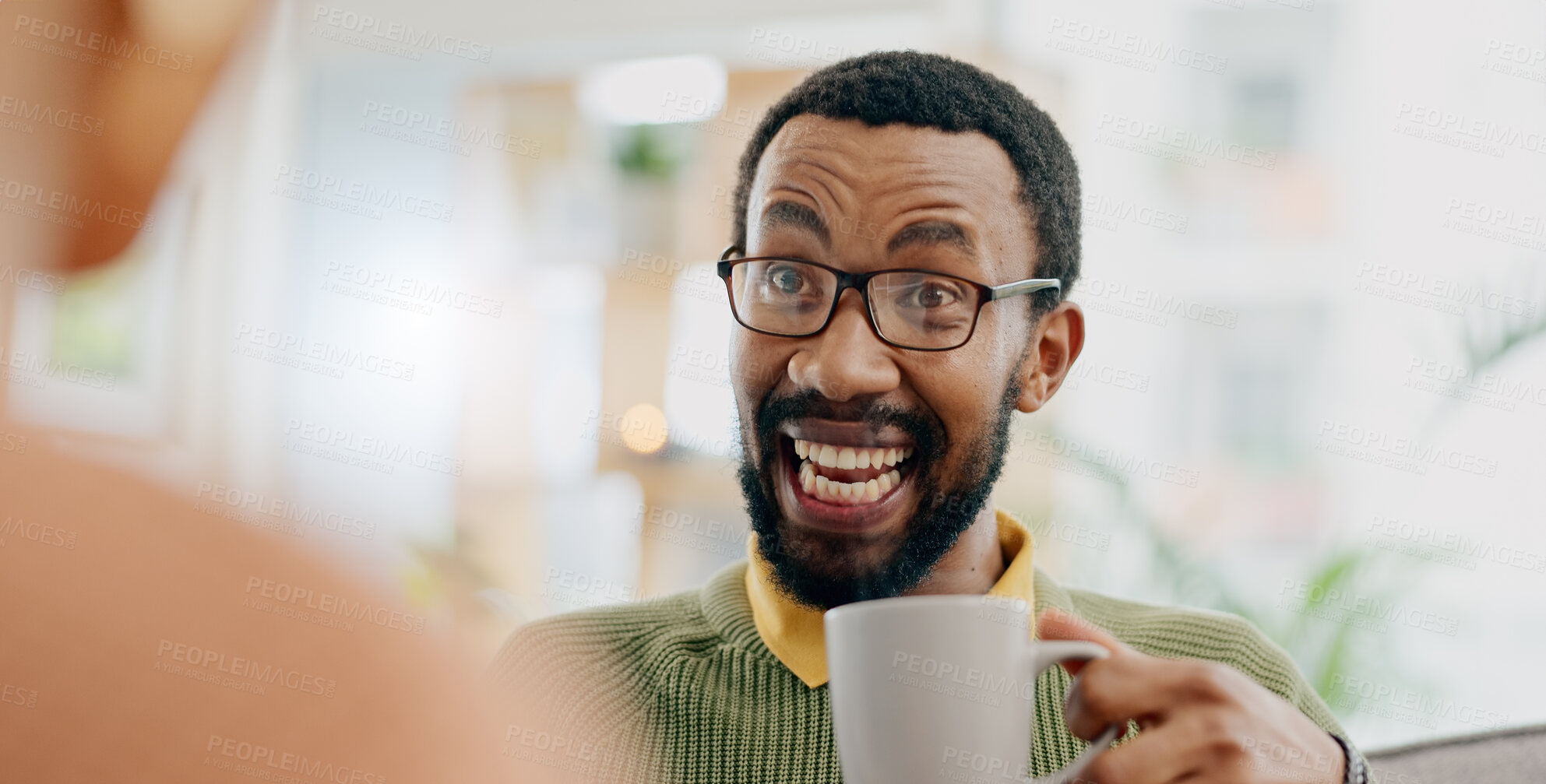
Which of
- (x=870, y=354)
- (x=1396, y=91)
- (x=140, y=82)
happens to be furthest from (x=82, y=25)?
(x=1396, y=91)

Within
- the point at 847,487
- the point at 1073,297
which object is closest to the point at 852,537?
Answer: the point at 847,487

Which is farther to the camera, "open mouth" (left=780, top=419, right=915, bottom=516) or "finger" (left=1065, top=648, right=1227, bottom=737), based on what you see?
"open mouth" (left=780, top=419, right=915, bottom=516)

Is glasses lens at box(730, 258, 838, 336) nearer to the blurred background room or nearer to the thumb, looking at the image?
the thumb

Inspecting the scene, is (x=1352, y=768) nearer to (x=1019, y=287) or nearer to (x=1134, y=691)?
Result: (x=1134, y=691)

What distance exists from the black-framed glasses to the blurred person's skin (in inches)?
28.1

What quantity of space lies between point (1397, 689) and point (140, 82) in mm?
2447

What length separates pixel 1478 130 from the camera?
228cm

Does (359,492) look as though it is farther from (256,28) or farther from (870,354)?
(256,28)

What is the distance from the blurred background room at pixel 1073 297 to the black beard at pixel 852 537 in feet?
1.99

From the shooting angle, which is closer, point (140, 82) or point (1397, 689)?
point (140, 82)

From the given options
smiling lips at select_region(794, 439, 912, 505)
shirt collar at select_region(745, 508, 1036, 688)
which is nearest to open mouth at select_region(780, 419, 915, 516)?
smiling lips at select_region(794, 439, 912, 505)

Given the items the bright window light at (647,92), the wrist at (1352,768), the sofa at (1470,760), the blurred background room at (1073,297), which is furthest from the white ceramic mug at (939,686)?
the bright window light at (647,92)

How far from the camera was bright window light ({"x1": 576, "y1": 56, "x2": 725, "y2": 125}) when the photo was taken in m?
3.06

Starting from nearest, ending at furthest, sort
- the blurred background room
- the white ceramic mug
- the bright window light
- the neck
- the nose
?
the white ceramic mug → the nose → the neck → the blurred background room → the bright window light
